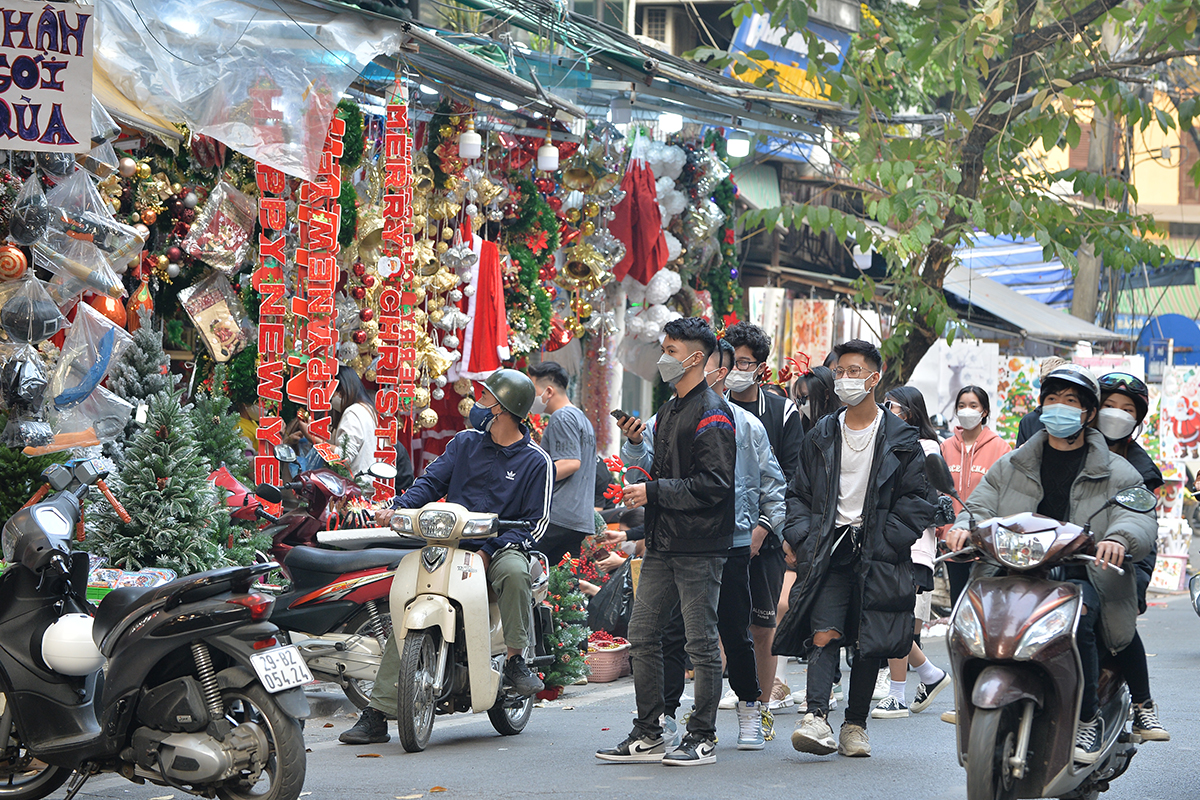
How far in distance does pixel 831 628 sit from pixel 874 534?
1.59ft

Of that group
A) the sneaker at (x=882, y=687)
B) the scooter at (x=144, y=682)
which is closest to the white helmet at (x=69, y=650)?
the scooter at (x=144, y=682)

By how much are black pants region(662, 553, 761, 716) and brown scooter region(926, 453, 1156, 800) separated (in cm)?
189

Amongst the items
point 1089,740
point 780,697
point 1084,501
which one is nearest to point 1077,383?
point 1084,501

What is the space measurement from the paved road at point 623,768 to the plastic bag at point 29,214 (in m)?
3.12

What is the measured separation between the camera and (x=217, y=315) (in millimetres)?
9914

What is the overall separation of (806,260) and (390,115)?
9.34 meters

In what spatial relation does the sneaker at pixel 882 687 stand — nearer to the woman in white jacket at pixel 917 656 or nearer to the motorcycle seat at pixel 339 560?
the woman in white jacket at pixel 917 656

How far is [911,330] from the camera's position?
1236 cm

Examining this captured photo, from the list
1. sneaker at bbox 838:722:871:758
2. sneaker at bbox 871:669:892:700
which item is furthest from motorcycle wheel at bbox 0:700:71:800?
sneaker at bbox 871:669:892:700

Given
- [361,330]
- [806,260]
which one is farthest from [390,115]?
[806,260]

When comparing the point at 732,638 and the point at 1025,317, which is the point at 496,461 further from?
the point at 1025,317

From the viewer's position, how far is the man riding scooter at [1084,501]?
5.49 meters

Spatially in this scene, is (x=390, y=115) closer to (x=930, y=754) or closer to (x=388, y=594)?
(x=388, y=594)

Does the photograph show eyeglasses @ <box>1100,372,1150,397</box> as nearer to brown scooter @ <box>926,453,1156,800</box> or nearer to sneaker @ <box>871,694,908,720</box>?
brown scooter @ <box>926,453,1156,800</box>
